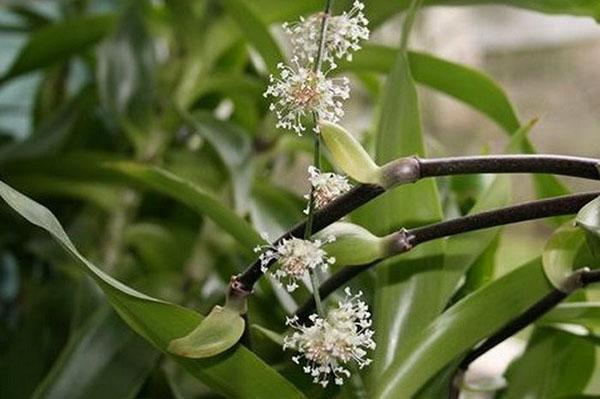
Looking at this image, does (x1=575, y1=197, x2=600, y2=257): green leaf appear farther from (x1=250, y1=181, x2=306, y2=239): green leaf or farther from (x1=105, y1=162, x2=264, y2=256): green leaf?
(x1=250, y1=181, x2=306, y2=239): green leaf

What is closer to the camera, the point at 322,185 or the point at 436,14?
the point at 322,185

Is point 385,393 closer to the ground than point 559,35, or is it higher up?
closer to the ground

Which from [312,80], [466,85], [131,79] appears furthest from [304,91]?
[131,79]

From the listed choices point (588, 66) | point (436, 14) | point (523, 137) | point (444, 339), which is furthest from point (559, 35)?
point (444, 339)

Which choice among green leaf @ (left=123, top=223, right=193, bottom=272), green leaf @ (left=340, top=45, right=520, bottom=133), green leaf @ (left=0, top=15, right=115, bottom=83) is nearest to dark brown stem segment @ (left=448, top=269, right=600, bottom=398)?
green leaf @ (left=340, top=45, right=520, bottom=133)

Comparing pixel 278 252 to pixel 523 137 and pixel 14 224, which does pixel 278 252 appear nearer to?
pixel 523 137

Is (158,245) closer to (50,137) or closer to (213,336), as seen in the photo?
(50,137)

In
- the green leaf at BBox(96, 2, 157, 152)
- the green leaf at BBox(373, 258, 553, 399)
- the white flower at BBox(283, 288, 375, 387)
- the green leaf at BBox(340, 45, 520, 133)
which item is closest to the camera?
the white flower at BBox(283, 288, 375, 387)
